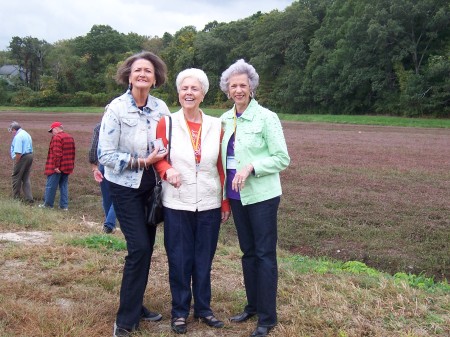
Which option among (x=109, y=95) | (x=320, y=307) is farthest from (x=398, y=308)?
(x=109, y=95)

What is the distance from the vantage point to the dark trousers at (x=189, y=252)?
12.3 ft

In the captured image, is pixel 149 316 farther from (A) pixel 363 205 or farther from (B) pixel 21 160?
(B) pixel 21 160

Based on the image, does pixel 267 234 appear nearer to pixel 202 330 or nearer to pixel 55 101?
pixel 202 330

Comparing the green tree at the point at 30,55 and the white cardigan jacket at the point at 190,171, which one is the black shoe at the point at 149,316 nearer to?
the white cardigan jacket at the point at 190,171

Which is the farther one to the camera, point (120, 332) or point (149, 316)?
point (149, 316)

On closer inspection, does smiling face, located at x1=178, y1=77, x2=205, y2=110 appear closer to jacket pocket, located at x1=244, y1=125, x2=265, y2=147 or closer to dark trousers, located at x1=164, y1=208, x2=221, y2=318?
jacket pocket, located at x1=244, y1=125, x2=265, y2=147

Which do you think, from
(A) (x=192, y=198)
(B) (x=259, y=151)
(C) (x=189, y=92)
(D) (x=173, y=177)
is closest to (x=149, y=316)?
(A) (x=192, y=198)

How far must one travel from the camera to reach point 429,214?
10.1m

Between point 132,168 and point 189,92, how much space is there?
0.65 metres

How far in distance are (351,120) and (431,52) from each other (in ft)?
46.9

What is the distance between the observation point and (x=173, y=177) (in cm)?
354

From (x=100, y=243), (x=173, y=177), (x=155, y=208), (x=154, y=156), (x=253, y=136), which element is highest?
(x=253, y=136)

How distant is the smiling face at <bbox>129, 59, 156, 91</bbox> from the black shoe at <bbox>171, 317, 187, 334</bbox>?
1614 millimetres

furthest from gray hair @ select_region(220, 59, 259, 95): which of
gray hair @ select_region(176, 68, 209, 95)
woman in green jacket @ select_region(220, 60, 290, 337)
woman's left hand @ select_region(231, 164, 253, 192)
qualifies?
woman's left hand @ select_region(231, 164, 253, 192)
